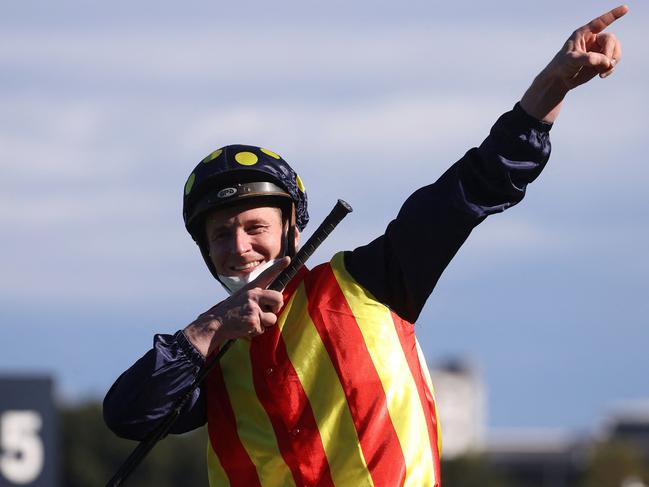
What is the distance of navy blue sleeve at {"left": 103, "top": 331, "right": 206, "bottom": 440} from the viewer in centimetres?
427

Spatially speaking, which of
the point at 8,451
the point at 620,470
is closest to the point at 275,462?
the point at 8,451

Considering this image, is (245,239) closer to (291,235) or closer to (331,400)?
Result: (291,235)

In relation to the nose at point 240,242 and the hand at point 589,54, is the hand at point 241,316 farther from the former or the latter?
the hand at point 589,54

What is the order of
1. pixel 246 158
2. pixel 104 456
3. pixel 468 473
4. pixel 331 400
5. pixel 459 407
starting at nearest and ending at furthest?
pixel 331 400 < pixel 246 158 < pixel 104 456 < pixel 468 473 < pixel 459 407

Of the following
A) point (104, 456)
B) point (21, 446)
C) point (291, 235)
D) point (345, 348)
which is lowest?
point (345, 348)

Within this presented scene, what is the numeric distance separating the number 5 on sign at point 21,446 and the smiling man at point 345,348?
683 cm

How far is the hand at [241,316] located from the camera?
4.18m

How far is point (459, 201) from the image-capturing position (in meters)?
4.14

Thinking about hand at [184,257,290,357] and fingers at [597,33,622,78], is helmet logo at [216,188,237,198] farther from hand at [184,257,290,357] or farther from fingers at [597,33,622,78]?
fingers at [597,33,622,78]

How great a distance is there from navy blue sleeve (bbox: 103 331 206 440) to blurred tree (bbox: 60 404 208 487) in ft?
152

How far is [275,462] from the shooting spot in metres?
4.26

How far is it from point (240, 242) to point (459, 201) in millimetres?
662

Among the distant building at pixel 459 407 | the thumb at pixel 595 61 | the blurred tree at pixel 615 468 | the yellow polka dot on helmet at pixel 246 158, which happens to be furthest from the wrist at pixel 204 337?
the distant building at pixel 459 407

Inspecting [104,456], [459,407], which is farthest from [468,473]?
[459,407]
